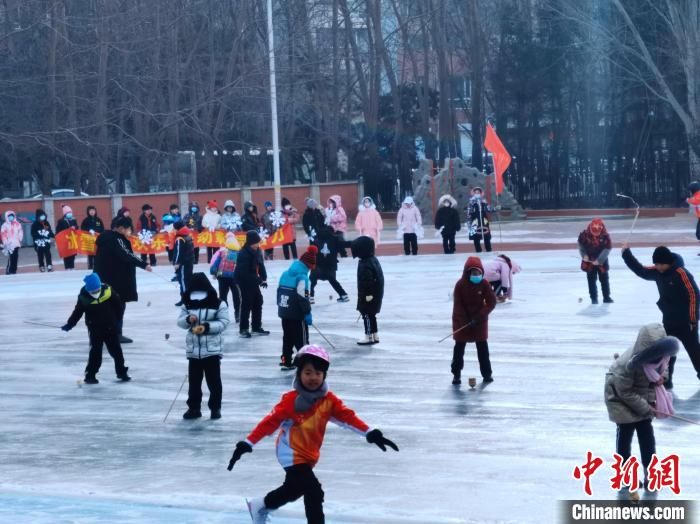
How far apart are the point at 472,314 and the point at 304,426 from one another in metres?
5.91

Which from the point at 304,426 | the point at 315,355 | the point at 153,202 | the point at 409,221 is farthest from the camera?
the point at 153,202

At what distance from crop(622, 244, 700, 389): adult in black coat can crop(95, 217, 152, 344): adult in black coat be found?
24.1ft

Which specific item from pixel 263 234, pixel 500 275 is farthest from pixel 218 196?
pixel 500 275

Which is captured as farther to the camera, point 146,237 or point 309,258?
point 146,237

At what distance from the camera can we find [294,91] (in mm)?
52719

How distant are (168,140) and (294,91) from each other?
6.15m

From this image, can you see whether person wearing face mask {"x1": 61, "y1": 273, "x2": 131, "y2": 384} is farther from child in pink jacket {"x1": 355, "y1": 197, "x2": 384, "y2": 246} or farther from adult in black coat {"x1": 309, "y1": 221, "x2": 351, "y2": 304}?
child in pink jacket {"x1": 355, "y1": 197, "x2": 384, "y2": 246}

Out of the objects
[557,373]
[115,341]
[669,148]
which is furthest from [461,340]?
[669,148]

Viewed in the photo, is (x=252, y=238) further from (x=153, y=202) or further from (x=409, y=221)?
(x=153, y=202)

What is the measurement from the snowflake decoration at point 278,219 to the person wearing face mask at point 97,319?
17.8 meters

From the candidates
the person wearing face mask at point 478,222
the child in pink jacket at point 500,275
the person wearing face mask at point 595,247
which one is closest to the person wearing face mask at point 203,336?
the person wearing face mask at point 595,247

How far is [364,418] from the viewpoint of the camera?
37.4ft

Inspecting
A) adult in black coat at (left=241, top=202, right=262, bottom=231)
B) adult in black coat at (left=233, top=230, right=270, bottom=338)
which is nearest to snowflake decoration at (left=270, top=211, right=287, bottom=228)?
adult in black coat at (left=241, top=202, right=262, bottom=231)

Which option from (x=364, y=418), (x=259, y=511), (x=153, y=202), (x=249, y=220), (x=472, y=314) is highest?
(x=153, y=202)
